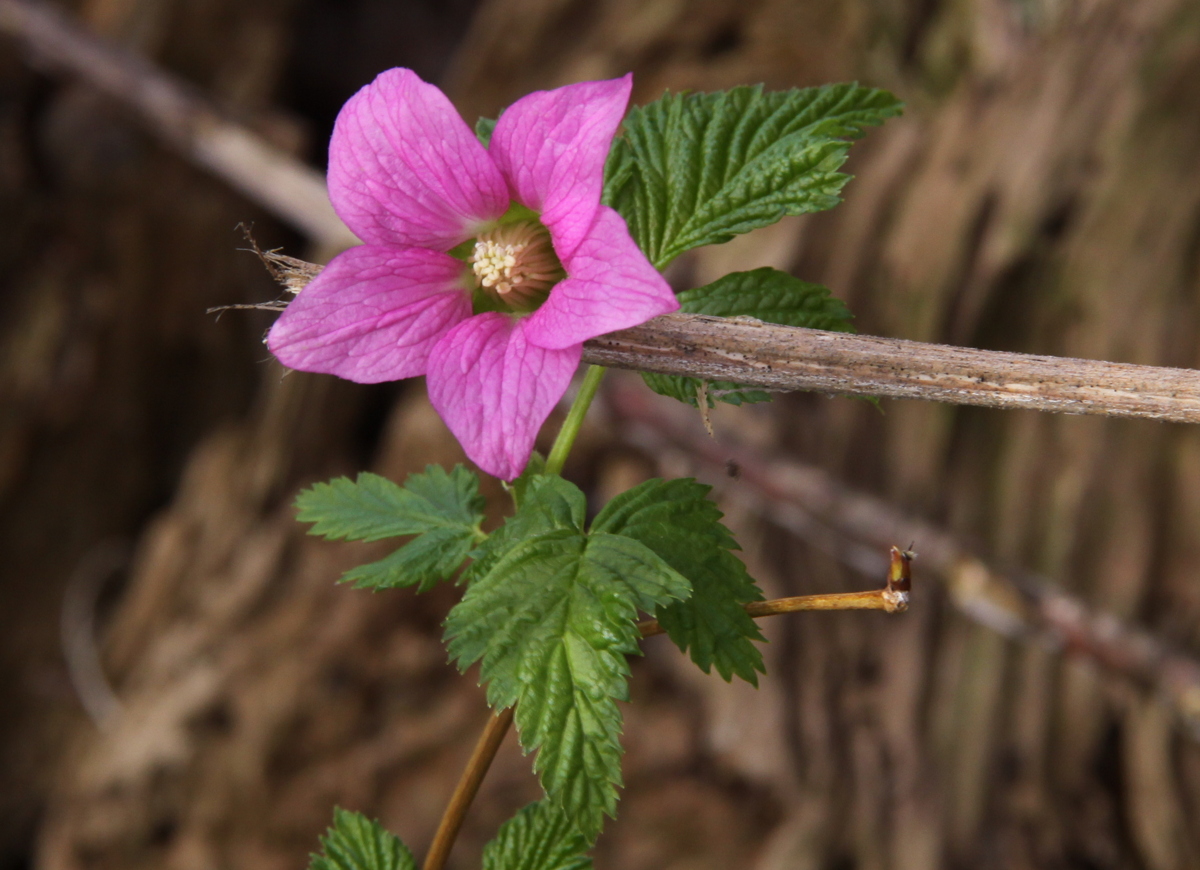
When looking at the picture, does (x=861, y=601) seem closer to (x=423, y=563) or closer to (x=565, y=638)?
(x=565, y=638)

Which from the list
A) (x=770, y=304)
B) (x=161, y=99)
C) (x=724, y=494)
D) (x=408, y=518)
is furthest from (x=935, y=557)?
(x=161, y=99)

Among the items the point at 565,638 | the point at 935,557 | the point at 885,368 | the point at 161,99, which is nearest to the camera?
the point at 565,638

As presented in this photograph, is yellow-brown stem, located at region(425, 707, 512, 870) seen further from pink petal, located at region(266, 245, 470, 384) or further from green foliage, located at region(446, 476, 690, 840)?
pink petal, located at region(266, 245, 470, 384)

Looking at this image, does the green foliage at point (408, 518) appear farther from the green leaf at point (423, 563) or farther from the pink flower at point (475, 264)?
the pink flower at point (475, 264)

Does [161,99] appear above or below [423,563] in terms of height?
above

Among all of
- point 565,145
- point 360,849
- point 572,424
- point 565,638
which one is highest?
point 565,145

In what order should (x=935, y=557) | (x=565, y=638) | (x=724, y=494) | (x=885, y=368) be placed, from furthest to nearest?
(x=724, y=494) → (x=935, y=557) → (x=885, y=368) → (x=565, y=638)

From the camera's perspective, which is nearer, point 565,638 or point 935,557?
point 565,638

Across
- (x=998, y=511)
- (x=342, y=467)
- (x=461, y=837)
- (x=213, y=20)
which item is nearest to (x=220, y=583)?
(x=342, y=467)

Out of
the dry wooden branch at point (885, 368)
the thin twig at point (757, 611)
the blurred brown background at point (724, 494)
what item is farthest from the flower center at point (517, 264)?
the blurred brown background at point (724, 494)
